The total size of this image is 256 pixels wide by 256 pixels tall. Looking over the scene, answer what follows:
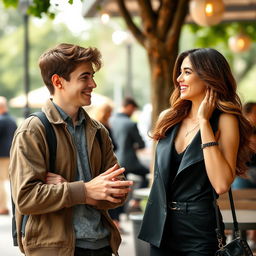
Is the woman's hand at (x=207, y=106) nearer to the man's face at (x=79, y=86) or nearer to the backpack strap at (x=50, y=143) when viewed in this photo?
the man's face at (x=79, y=86)

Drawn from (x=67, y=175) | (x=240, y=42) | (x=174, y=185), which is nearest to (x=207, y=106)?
(x=174, y=185)

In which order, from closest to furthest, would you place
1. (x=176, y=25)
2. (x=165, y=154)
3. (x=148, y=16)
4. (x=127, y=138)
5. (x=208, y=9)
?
(x=165, y=154), (x=176, y=25), (x=148, y=16), (x=208, y=9), (x=127, y=138)

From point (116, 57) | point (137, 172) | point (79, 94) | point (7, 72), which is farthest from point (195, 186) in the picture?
point (116, 57)

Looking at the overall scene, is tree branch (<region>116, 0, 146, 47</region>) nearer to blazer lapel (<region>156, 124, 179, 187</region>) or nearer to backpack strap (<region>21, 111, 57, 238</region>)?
blazer lapel (<region>156, 124, 179, 187</region>)

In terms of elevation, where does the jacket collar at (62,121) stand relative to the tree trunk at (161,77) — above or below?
below

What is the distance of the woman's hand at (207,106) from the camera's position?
4665 mm

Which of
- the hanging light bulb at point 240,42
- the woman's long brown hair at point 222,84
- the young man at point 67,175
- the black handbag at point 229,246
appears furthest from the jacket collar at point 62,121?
the hanging light bulb at point 240,42

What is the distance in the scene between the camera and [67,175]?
13.9 feet

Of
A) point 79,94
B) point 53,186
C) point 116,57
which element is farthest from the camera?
point 116,57

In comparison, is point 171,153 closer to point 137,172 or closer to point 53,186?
point 53,186

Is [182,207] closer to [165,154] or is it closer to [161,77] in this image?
[165,154]

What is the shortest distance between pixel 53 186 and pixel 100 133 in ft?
1.76

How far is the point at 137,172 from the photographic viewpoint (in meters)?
14.1

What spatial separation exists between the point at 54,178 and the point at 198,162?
92 cm
